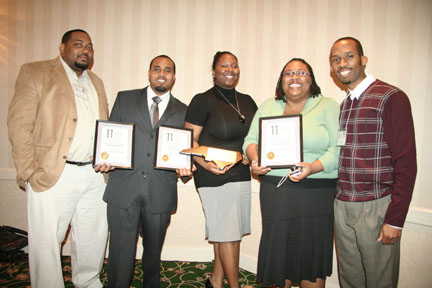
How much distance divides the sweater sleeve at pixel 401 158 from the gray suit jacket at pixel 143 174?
5.33ft

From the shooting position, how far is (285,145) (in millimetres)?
1749

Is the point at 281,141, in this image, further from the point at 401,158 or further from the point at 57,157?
the point at 57,157

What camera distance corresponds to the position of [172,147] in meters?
2.12

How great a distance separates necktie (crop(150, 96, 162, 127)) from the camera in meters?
2.25

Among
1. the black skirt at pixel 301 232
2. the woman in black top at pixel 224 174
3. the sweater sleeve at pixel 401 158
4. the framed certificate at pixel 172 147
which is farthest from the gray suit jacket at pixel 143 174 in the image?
the sweater sleeve at pixel 401 158

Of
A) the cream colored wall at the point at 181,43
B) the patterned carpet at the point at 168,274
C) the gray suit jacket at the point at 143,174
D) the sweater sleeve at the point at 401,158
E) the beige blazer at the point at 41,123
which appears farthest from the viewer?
A: the cream colored wall at the point at 181,43

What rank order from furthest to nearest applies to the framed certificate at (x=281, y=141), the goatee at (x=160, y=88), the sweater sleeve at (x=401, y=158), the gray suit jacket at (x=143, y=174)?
the goatee at (x=160, y=88) < the gray suit jacket at (x=143, y=174) < the framed certificate at (x=281, y=141) < the sweater sleeve at (x=401, y=158)

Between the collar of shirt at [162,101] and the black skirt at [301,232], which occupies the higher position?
the collar of shirt at [162,101]

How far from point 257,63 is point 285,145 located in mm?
1619

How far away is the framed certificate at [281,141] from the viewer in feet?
5.65

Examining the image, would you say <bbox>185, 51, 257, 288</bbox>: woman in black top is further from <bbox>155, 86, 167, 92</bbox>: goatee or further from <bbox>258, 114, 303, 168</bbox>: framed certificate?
<bbox>258, 114, 303, 168</bbox>: framed certificate

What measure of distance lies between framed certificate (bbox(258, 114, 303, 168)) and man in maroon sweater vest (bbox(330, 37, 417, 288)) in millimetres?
344

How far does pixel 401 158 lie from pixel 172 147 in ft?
5.29

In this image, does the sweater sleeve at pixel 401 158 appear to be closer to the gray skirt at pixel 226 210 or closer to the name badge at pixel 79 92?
the gray skirt at pixel 226 210
